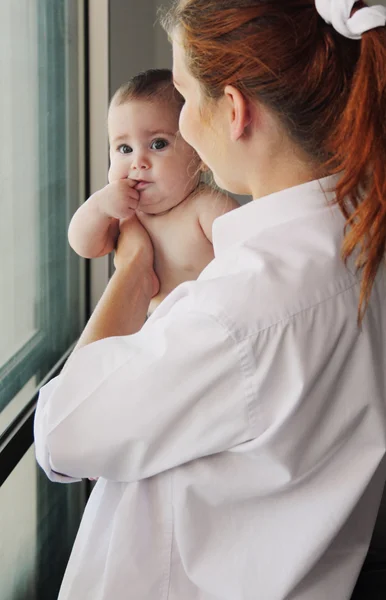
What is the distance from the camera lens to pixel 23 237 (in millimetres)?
1675

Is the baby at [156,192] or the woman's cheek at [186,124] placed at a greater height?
the woman's cheek at [186,124]

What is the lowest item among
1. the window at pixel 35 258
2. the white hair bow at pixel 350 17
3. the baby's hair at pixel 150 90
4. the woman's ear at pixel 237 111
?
the window at pixel 35 258

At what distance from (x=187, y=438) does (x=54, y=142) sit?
4.00 ft

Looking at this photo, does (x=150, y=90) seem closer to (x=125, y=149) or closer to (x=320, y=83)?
(x=125, y=149)

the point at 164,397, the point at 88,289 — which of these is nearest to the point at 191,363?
the point at 164,397

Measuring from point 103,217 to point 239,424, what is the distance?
2.08 feet

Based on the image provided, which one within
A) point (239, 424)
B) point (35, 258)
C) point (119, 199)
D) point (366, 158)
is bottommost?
point (35, 258)

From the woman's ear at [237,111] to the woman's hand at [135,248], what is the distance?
47cm

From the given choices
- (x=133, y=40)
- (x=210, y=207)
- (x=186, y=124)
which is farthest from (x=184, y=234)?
(x=133, y=40)

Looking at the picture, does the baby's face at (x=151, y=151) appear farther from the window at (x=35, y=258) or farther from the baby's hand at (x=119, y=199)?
the window at (x=35, y=258)

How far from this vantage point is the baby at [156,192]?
138 cm

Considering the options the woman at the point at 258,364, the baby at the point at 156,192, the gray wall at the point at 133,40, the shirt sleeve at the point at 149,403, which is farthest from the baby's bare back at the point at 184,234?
the gray wall at the point at 133,40

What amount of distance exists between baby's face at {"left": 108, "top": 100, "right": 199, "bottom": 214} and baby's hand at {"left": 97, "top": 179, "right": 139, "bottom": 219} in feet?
0.08

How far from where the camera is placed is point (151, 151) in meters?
1.39
